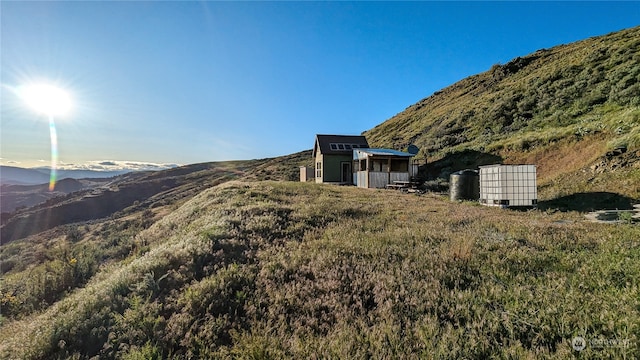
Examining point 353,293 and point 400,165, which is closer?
point 353,293

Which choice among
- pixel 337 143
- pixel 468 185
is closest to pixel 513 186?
pixel 468 185

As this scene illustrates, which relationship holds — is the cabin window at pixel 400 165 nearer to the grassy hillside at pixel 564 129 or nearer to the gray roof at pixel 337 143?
the grassy hillside at pixel 564 129

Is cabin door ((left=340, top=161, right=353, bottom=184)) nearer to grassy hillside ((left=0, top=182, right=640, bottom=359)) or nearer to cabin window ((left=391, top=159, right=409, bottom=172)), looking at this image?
cabin window ((left=391, top=159, right=409, bottom=172))

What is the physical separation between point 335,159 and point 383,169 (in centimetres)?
757

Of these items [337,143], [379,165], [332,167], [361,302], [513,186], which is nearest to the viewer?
[361,302]

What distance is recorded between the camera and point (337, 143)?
38.1m

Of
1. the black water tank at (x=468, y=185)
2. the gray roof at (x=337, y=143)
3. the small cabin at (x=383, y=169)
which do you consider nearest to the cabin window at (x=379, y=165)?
the small cabin at (x=383, y=169)

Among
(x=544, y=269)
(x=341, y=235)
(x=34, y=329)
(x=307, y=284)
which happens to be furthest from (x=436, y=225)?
(x=34, y=329)

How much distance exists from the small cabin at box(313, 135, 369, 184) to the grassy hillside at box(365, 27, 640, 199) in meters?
9.48

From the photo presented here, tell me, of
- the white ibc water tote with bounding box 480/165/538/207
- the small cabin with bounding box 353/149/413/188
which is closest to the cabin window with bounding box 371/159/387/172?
the small cabin with bounding box 353/149/413/188

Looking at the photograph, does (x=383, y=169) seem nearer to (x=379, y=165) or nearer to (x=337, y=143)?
(x=379, y=165)

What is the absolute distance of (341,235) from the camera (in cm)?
849

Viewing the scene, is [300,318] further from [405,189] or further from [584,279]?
[405,189]

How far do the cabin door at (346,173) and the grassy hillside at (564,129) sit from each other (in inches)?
372
